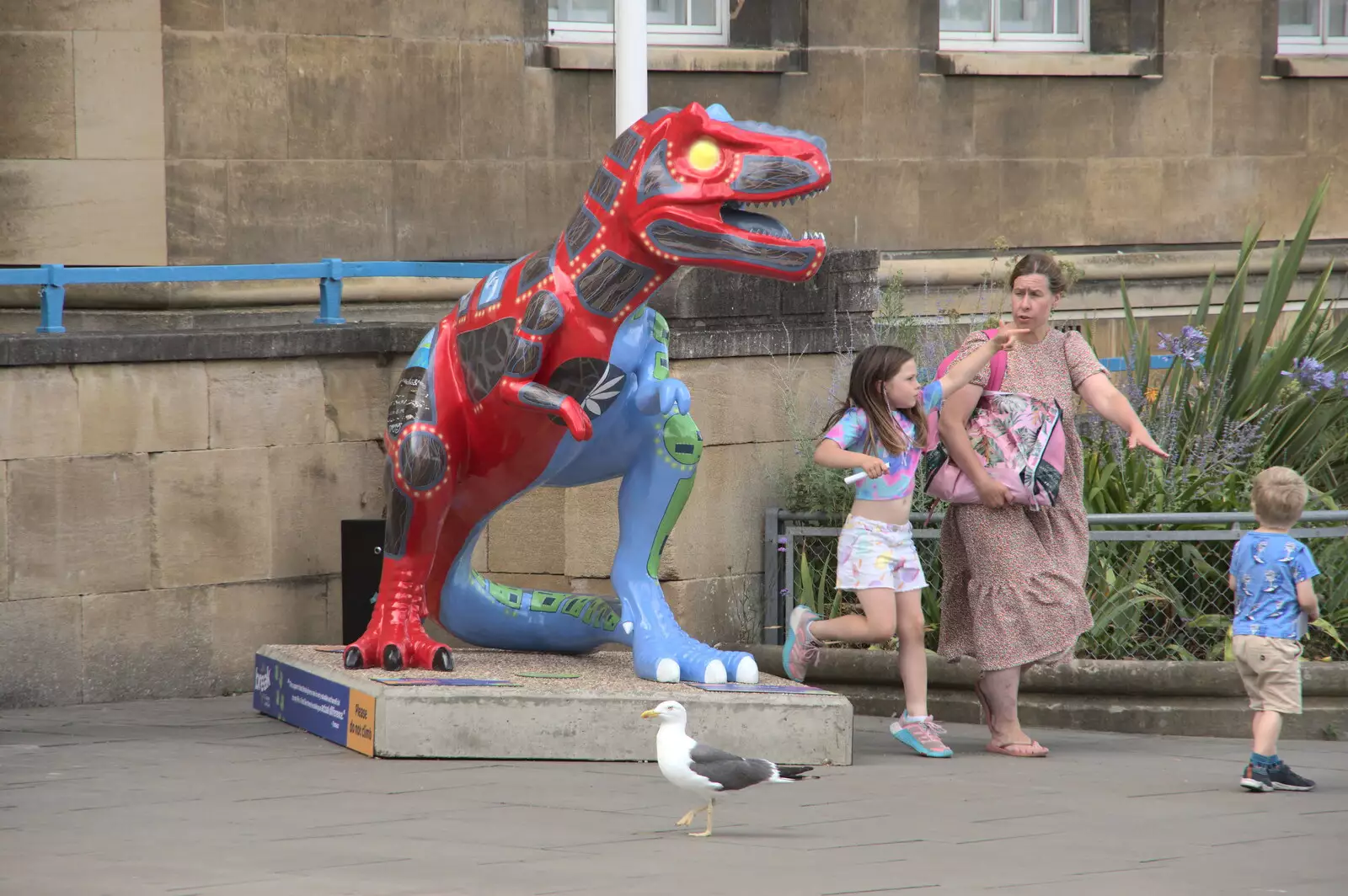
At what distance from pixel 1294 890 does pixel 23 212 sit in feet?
25.8

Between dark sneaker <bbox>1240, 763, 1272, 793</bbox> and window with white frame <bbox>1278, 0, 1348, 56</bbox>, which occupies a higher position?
window with white frame <bbox>1278, 0, 1348, 56</bbox>

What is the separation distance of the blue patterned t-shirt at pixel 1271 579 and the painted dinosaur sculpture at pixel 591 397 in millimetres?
1781

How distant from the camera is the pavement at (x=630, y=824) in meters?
5.72

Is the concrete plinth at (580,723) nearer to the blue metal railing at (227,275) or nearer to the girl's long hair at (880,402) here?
the girl's long hair at (880,402)

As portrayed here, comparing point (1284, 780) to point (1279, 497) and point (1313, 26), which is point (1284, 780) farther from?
point (1313, 26)

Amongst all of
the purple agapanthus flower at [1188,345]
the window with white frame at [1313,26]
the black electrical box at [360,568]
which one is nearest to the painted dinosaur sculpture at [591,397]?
the black electrical box at [360,568]

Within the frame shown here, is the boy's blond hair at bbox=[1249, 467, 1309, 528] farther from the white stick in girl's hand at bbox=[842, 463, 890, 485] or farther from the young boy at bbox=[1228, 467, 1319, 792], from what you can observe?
the white stick in girl's hand at bbox=[842, 463, 890, 485]

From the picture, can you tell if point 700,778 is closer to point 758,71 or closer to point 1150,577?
point 1150,577

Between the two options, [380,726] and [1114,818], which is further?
[380,726]

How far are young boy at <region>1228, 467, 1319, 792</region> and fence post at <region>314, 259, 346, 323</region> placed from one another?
4613 mm

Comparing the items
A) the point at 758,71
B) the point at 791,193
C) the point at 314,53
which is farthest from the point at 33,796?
the point at 758,71

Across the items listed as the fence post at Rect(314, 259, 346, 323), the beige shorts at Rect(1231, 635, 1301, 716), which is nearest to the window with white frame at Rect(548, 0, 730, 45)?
the fence post at Rect(314, 259, 346, 323)

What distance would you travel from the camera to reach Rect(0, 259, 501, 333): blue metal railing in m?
9.12

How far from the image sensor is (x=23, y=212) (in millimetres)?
11148
